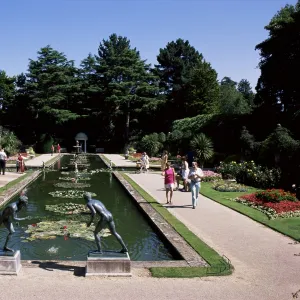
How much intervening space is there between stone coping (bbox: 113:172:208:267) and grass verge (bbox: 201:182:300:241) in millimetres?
2687

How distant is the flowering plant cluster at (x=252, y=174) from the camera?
18922mm

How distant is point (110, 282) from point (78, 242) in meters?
3.26

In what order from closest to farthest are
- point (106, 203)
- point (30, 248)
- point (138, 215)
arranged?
point (30, 248)
point (138, 215)
point (106, 203)

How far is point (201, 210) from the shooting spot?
44.3ft

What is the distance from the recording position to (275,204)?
13.4m

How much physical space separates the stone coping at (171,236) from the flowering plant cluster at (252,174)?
6.24m

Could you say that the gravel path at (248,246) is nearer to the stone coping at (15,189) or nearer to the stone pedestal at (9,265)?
the stone pedestal at (9,265)

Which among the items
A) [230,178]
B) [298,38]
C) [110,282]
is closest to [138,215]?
[110,282]

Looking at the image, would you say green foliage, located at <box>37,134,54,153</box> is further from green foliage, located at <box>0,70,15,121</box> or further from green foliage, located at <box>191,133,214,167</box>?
green foliage, located at <box>191,133,214,167</box>

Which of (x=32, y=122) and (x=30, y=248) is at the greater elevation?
(x=32, y=122)

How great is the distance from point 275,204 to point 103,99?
39.8 metres

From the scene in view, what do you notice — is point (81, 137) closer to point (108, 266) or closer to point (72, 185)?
point (72, 185)

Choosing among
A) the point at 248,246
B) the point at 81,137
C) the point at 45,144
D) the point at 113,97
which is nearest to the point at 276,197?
the point at 248,246

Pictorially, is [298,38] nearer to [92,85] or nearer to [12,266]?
[12,266]
